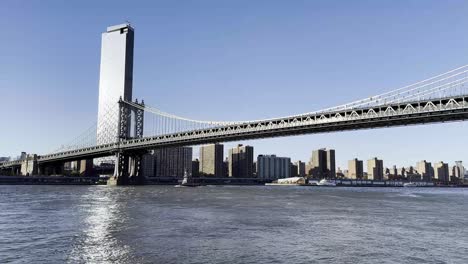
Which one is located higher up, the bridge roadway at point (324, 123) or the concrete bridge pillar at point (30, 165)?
the bridge roadway at point (324, 123)

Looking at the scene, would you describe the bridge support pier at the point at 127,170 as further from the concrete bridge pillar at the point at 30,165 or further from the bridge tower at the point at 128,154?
the concrete bridge pillar at the point at 30,165

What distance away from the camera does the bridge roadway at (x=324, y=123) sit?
62028mm

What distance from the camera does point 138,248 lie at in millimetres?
17125

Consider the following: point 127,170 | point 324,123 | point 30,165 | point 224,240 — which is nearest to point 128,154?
point 127,170

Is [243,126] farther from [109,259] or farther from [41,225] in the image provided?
[109,259]

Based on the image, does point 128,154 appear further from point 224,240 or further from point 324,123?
point 224,240

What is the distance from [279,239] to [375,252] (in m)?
4.52

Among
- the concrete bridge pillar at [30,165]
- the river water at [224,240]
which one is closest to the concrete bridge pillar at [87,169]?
the concrete bridge pillar at [30,165]

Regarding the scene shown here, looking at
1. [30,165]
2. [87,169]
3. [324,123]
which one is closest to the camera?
[324,123]

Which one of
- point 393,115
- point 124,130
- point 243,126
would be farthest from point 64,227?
point 124,130

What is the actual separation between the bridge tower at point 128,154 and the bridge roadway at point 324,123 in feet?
11.2

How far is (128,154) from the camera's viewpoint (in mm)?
123875

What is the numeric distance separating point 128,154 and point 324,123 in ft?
221

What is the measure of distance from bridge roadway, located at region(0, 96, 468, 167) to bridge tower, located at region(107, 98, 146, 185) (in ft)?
11.2
